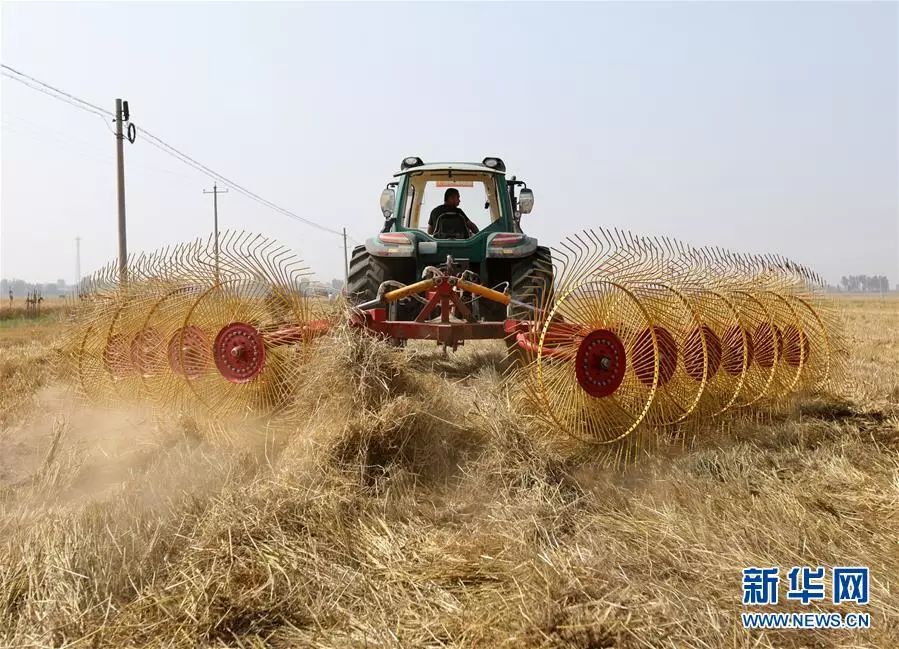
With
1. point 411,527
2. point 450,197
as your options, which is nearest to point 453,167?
point 450,197

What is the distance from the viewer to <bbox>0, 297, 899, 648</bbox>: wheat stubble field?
1.78 meters

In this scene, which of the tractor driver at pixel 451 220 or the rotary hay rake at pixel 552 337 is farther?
the tractor driver at pixel 451 220

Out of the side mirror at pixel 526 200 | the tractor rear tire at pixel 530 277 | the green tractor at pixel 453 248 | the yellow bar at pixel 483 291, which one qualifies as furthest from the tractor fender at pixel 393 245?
the side mirror at pixel 526 200

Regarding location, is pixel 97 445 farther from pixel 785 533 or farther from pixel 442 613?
pixel 785 533

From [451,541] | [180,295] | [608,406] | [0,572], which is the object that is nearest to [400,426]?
[451,541]

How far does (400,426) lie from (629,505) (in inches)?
42.6

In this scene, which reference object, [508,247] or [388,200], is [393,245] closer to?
[508,247]

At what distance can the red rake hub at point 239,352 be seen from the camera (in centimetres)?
346

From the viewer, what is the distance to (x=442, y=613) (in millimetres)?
1858

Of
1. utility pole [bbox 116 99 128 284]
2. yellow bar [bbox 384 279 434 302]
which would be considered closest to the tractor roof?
yellow bar [bbox 384 279 434 302]

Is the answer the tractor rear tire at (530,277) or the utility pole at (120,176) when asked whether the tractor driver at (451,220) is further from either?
the utility pole at (120,176)

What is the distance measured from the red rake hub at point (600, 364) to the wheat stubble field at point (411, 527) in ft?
→ 1.23

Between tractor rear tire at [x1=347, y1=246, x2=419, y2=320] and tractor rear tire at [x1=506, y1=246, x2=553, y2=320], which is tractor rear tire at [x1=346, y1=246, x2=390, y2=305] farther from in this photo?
tractor rear tire at [x1=506, y1=246, x2=553, y2=320]

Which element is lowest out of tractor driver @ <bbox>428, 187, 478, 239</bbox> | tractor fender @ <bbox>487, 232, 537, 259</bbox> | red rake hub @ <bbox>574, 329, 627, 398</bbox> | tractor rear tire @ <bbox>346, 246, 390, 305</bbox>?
red rake hub @ <bbox>574, 329, 627, 398</bbox>
